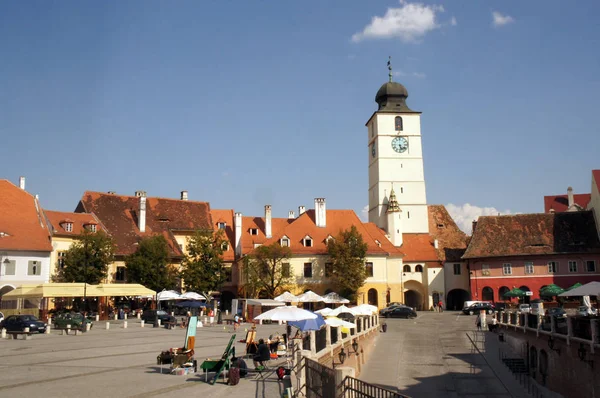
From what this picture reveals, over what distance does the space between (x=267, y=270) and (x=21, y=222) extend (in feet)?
70.4

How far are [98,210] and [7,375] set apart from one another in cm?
4474

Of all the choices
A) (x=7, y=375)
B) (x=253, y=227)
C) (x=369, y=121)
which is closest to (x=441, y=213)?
(x=369, y=121)

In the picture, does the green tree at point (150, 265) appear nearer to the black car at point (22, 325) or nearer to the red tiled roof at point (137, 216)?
the red tiled roof at point (137, 216)

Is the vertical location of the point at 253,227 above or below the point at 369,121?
below

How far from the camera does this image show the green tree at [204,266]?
185ft

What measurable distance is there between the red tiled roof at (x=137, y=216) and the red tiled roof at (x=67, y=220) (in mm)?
2305

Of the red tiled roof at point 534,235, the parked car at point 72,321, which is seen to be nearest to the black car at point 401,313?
the red tiled roof at point 534,235

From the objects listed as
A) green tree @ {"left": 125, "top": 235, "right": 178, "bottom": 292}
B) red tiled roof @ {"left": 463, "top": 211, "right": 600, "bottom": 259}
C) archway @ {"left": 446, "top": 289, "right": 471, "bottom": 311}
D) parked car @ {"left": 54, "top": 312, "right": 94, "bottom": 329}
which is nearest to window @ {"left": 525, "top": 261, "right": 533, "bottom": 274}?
red tiled roof @ {"left": 463, "top": 211, "right": 600, "bottom": 259}

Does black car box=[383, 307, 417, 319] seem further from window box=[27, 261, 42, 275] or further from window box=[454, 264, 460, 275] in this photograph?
window box=[27, 261, 42, 275]

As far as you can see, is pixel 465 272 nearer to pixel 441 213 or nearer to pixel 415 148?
pixel 441 213

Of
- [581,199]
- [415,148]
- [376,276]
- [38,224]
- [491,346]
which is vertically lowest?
[491,346]

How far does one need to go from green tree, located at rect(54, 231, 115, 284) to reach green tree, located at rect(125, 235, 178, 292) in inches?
105

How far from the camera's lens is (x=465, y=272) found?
69312 millimetres

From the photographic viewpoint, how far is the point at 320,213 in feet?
220
